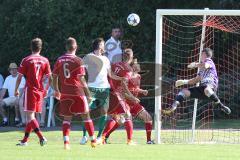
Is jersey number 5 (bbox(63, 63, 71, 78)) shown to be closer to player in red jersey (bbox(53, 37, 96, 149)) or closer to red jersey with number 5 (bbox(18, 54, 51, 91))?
player in red jersey (bbox(53, 37, 96, 149))

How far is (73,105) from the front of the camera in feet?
43.9

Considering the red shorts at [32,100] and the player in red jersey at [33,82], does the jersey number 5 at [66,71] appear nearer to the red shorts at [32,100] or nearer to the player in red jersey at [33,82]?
the player in red jersey at [33,82]

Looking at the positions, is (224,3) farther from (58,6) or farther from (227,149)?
(227,149)

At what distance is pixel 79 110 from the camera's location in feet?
44.0

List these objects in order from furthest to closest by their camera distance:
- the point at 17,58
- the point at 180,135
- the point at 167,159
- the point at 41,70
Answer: the point at 17,58 < the point at 180,135 < the point at 41,70 < the point at 167,159

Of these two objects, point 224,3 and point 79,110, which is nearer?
point 79,110

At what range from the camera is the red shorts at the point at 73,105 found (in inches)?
527

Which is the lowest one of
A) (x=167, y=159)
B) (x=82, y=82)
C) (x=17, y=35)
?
(x=167, y=159)

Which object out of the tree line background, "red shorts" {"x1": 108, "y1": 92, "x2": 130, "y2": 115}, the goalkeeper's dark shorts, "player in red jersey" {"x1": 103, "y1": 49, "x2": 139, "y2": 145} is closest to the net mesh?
the tree line background

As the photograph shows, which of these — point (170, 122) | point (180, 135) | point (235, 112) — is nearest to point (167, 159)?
point (180, 135)

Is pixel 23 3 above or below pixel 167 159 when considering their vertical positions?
above

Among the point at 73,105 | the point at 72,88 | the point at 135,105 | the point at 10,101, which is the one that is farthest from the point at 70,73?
the point at 10,101

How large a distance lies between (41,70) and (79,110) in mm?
1168

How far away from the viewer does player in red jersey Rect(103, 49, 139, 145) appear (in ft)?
50.1
